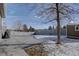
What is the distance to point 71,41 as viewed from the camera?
1.39 meters

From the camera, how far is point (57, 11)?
1.40 metres

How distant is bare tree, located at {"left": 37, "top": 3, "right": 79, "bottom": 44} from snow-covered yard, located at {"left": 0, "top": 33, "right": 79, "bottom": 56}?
7.4 inches

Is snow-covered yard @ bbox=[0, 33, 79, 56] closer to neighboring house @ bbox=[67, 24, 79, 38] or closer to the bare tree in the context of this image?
neighboring house @ bbox=[67, 24, 79, 38]

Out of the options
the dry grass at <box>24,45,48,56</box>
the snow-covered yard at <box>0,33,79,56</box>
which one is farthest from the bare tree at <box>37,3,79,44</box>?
the dry grass at <box>24,45,48,56</box>

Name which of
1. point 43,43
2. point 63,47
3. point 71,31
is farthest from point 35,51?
point 71,31

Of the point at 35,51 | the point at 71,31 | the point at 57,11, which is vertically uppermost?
the point at 57,11

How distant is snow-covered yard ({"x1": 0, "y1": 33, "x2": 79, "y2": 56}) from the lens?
4.49ft

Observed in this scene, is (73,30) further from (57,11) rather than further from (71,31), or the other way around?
(57,11)

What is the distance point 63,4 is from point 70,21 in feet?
0.59

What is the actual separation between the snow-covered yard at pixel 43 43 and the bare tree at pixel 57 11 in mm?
187

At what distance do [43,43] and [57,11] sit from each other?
0.34 meters

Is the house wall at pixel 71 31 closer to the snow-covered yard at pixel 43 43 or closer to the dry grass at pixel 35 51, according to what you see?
the snow-covered yard at pixel 43 43

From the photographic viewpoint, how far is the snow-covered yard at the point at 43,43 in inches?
53.9

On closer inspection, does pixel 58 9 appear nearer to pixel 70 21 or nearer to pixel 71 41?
pixel 70 21
